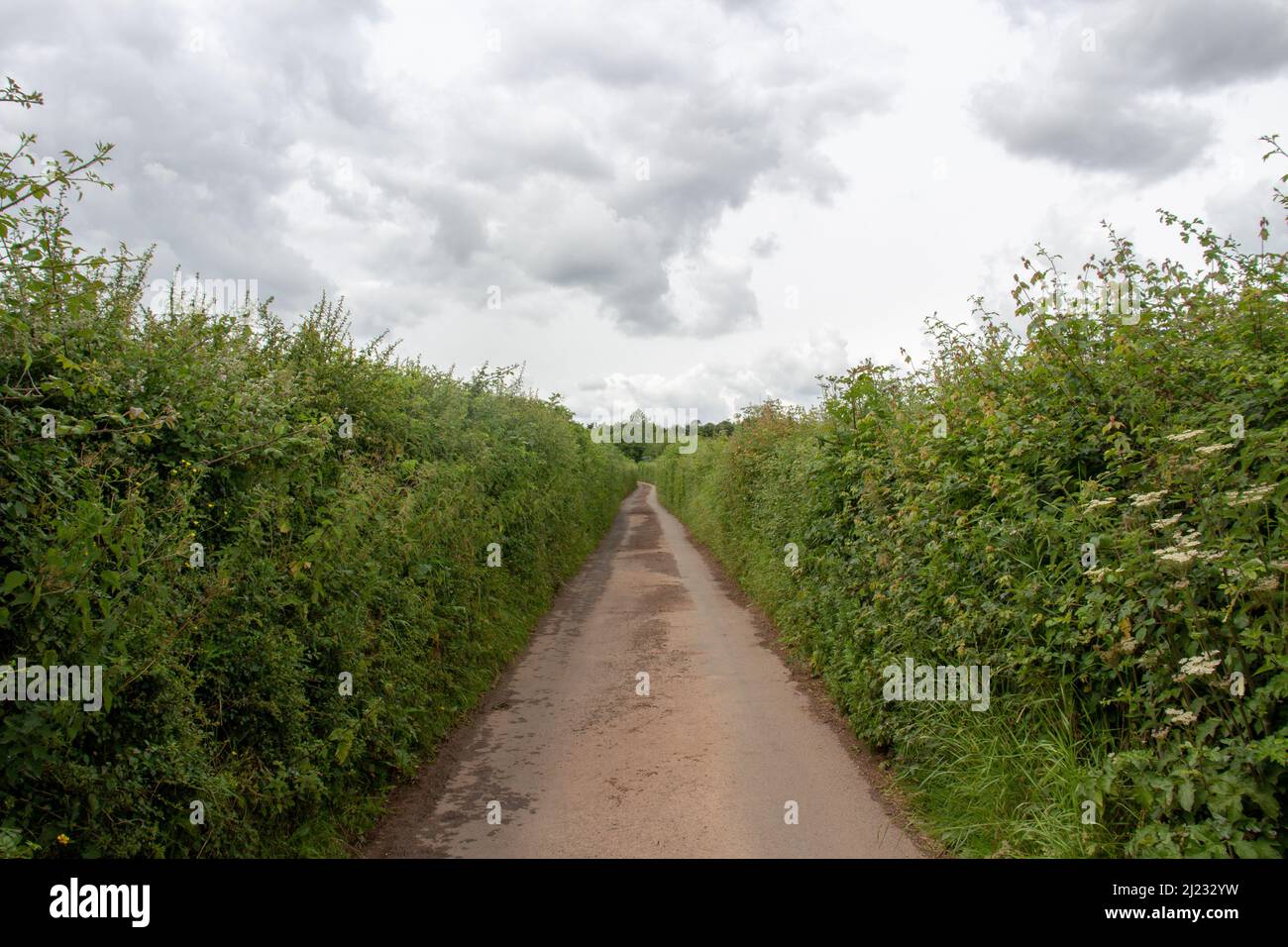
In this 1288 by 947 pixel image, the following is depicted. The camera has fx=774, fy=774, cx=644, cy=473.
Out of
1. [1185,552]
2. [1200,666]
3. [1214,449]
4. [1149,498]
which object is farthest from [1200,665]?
[1214,449]

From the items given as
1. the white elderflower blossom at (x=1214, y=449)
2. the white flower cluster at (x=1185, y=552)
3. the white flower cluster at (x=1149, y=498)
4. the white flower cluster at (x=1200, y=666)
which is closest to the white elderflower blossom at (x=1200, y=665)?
the white flower cluster at (x=1200, y=666)

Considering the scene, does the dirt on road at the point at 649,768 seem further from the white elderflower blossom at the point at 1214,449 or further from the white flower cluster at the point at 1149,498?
the white elderflower blossom at the point at 1214,449

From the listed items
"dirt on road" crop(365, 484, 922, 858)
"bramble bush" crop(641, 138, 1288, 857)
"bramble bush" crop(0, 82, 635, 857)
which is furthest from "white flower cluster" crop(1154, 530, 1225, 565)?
"bramble bush" crop(0, 82, 635, 857)

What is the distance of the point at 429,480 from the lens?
7.37 metres

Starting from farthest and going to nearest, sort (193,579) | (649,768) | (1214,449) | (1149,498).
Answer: (649,768) → (193,579) → (1149,498) → (1214,449)

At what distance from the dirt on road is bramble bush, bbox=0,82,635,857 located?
529 mm

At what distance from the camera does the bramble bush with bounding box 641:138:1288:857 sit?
287cm

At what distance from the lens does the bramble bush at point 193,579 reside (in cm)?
266

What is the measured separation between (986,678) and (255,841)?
3982 millimetres

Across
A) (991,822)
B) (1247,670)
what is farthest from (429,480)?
(1247,670)

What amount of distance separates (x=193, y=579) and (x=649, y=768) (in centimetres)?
364

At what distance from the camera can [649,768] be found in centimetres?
584

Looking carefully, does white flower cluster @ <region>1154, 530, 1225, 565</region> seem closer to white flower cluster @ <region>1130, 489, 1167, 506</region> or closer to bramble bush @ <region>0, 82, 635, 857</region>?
white flower cluster @ <region>1130, 489, 1167, 506</region>

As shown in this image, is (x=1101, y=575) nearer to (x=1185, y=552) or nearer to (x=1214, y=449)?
(x=1185, y=552)
